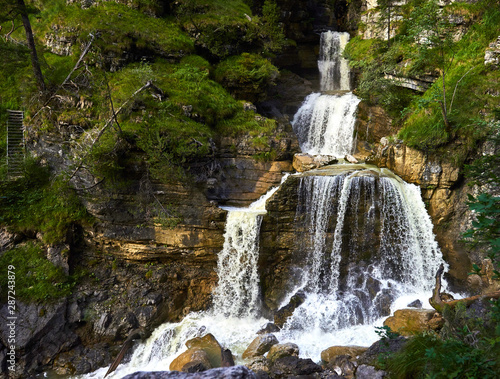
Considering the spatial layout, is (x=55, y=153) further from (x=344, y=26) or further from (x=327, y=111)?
(x=344, y=26)

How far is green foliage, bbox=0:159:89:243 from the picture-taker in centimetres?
1212

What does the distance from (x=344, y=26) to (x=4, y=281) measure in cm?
2715

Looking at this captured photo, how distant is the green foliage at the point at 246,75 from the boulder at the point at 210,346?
39.7 feet

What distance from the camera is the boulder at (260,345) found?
9859 millimetres

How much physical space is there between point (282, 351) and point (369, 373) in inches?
181

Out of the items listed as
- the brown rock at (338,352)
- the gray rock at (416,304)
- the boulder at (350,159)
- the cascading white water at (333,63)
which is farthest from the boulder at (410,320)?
the cascading white water at (333,63)

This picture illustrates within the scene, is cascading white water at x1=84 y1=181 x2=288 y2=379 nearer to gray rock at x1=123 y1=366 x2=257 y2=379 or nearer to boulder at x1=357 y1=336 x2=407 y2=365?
boulder at x1=357 y1=336 x2=407 y2=365

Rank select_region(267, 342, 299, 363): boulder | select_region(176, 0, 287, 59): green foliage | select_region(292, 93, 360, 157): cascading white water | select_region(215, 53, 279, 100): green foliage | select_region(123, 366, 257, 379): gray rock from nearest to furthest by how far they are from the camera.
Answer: select_region(123, 366, 257, 379): gray rock < select_region(267, 342, 299, 363): boulder < select_region(215, 53, 279, 100): green foliage < select_region(292, 93, 360, 157): cascading white water < select_region(176, 0, 287, 59): green foliage

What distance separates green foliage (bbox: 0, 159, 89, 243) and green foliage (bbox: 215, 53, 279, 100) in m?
9.46

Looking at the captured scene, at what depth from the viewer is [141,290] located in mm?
12023

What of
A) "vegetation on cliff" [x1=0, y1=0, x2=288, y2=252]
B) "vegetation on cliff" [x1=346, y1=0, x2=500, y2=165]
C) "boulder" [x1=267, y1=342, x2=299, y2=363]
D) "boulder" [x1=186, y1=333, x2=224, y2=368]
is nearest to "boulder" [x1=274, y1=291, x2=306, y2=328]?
"boulder" [x1=267, y1=342, x2=299, y2=363]

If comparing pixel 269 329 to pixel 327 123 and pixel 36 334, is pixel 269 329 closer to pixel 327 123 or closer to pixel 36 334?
pixel 36 334

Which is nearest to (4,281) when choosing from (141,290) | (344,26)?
(141,290)

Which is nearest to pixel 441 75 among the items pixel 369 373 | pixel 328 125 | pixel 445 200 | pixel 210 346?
pixel 328 125
